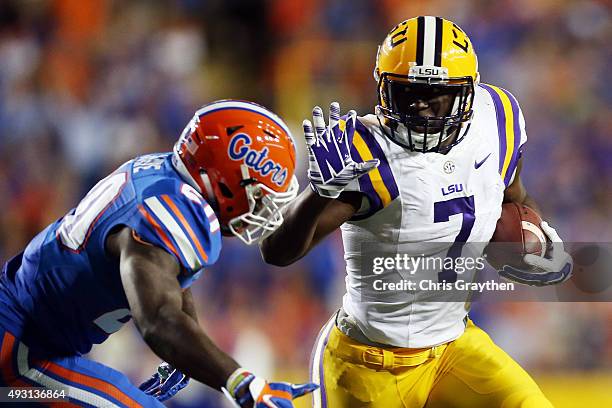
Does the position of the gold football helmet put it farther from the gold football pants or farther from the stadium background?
the stadium background

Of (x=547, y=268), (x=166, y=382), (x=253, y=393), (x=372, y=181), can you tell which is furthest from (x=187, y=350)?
(x=547, y=268)

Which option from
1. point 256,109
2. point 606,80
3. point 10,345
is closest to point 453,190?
point 256,109

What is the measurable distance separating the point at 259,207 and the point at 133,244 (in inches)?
18.3

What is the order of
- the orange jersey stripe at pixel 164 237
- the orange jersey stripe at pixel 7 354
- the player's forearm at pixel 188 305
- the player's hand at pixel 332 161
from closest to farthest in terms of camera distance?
the orange jersey stripe at pixel 164 237 → the orange jersey stripe at pixel 7 354 → the player's forearm at pixel 188 305 → the player's hand at pixel 332 161

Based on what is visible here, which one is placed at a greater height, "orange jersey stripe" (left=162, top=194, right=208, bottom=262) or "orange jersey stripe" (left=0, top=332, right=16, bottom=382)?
"orange jersey stripe" (left=162, top=194, right=208, bottom=262)

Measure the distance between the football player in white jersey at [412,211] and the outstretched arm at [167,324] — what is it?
32.2 inches

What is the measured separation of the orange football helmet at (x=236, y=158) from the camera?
2330 mm

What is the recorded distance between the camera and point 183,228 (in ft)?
6.87

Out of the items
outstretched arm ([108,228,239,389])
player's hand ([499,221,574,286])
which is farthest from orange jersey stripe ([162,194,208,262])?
player's hand ([499,221,574,286])

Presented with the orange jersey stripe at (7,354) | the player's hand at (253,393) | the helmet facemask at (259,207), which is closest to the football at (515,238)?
the helmet facemask at (259,207)

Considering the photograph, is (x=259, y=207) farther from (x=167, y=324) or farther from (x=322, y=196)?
(x=167, y=324)

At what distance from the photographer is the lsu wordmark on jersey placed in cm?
277

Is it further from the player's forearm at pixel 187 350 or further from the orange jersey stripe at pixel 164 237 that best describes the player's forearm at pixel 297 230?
the player's forearm at pixel 187 350

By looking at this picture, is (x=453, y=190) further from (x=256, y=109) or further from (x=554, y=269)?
(x=256, y=109)
